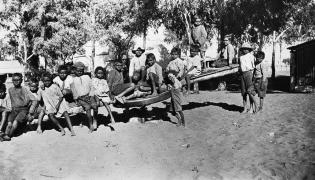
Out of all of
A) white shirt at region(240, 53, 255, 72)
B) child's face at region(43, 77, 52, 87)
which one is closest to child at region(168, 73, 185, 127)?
white shirt at region(240, 53, 255, 72)

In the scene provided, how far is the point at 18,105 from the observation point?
9562mm

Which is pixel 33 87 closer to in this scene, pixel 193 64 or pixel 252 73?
pixel 193 64

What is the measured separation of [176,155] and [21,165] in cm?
334

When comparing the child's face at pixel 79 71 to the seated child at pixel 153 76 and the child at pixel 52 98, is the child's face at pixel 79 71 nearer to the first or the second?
the child at pixel 52 98

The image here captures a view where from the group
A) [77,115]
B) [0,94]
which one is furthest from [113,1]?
[0,94]

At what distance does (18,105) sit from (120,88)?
2741 mm

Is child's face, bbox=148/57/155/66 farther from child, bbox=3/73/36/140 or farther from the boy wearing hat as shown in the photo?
child, bbox=3/73/36/140

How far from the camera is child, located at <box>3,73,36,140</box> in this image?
9.49 m

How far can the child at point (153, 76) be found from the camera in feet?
34.2

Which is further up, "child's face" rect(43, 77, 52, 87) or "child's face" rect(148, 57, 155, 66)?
"child's face" rect(148, 57, 155, 66)

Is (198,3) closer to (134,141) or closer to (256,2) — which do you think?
(256,2)

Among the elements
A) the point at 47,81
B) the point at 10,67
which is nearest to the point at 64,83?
the point at 47,81

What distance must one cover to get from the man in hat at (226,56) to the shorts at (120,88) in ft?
13.6

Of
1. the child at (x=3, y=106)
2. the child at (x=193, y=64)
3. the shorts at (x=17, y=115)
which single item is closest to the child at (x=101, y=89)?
the shorts at (x=17, y=115)
